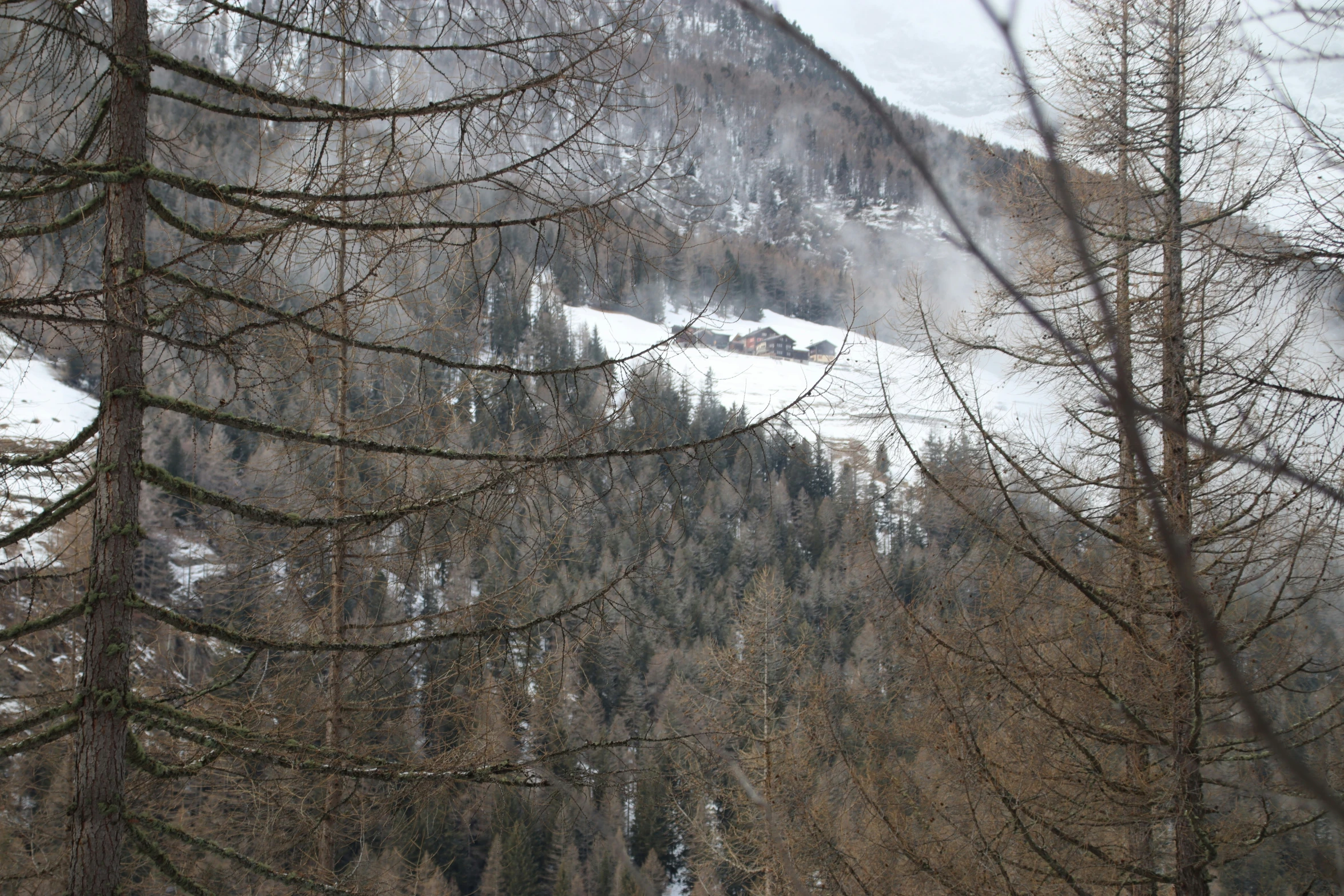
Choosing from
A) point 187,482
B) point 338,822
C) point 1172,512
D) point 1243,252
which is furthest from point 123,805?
point 1243,252

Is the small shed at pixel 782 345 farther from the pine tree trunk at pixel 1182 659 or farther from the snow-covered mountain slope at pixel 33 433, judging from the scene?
the pine tree trunk at pixel 1182 659

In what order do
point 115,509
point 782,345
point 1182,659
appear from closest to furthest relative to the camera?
point 115,509 < point 1182,659 < point 782,345

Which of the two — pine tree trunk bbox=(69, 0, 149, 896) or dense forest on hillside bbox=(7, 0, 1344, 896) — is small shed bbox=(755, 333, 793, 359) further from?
pine tree trunk bbox=(69, 0, 149, 896)

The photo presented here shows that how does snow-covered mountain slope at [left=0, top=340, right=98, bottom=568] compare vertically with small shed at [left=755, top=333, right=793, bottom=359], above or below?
below

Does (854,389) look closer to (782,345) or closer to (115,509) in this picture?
(115,509)

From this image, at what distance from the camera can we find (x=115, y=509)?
7.64 ft

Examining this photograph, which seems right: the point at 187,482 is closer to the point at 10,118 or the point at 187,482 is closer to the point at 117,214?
the point at 117,214

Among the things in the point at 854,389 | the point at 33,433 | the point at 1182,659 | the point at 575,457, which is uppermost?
the point at 854,389

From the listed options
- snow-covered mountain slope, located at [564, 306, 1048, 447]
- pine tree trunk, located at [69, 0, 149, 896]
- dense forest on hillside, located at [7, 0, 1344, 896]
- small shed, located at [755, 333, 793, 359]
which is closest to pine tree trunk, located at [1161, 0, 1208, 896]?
dense forest on hillside, located at [7, 0, 1344, 896]

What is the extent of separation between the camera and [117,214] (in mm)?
2348

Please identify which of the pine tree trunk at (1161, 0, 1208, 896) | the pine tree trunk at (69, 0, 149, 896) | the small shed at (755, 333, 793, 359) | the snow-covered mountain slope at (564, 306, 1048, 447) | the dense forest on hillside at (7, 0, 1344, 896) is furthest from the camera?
the small shed at (755, 333, 793, 359)

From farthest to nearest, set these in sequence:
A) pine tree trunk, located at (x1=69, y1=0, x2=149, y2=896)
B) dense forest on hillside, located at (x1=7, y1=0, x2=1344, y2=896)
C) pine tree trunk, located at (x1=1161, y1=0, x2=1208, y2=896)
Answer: pine tree trunk, located at (x1=1161, y1=0, x2=1208, y2=896), dense forest on hillside, located at (x1=7, y1=0, x2=1344, y2=896), pine tree trunk, located at (x1=69, y1=0, x2=149, y2=896)

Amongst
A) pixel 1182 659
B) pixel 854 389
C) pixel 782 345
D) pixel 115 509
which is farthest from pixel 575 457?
pixel 782 345

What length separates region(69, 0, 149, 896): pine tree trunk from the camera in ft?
7.29
